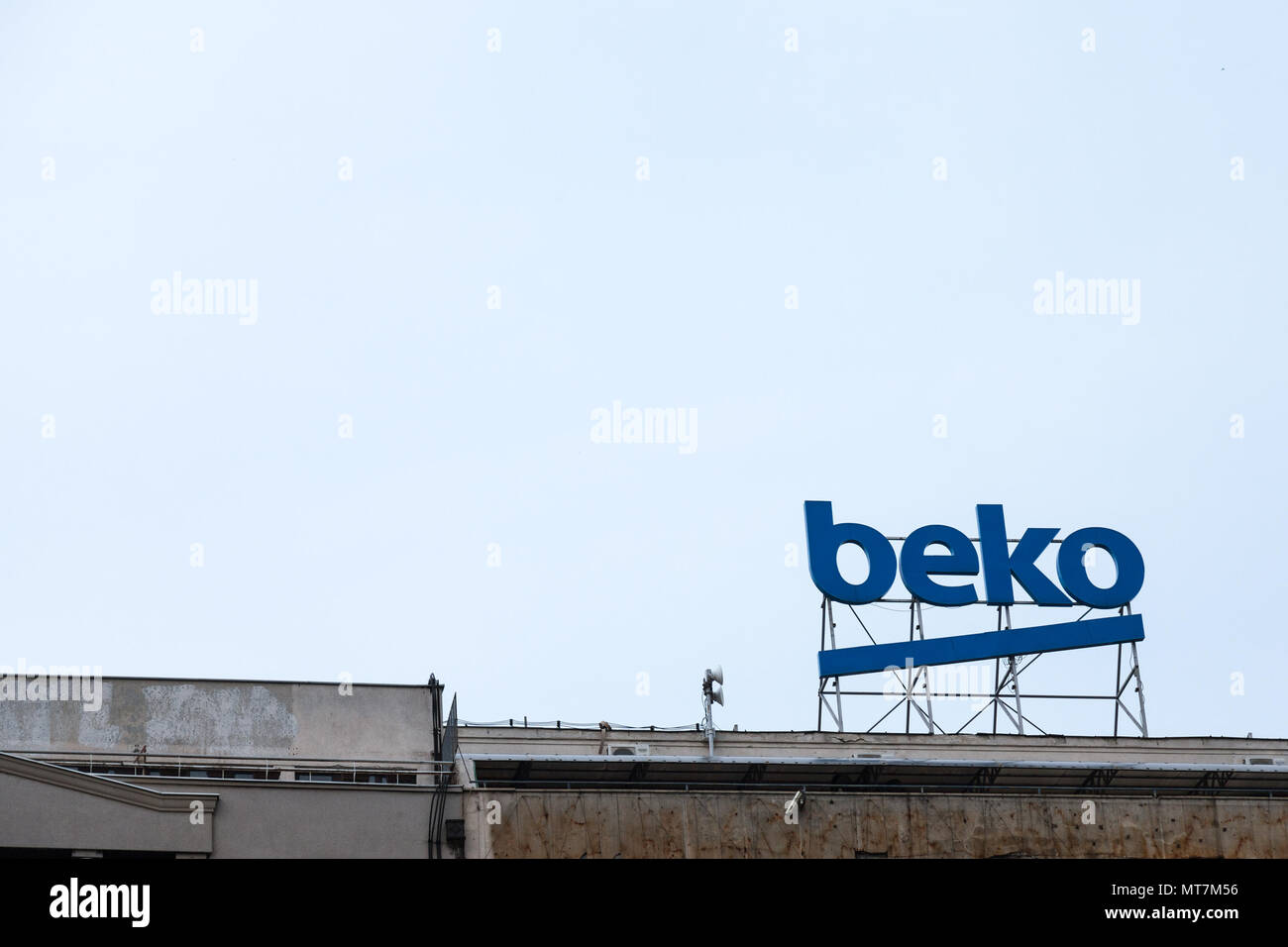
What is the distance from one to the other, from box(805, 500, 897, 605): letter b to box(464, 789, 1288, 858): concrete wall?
32.5ft

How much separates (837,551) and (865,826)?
38.8ft

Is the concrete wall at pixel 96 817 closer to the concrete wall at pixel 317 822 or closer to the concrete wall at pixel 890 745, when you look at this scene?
the concrete wall at pixel 317 822

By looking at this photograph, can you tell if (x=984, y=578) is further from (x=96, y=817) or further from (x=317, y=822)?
(x=96, y=817)

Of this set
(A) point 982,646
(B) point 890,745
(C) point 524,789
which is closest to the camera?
(C) point 524,789

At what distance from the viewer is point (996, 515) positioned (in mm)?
57000

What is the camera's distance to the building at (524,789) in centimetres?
4256

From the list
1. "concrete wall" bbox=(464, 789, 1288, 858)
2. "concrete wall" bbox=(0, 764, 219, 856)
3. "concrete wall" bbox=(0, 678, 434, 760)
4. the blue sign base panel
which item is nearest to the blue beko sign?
the blue sign base panel

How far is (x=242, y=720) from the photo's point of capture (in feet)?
160

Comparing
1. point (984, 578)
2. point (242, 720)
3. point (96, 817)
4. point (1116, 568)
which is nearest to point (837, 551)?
point (984, 578)

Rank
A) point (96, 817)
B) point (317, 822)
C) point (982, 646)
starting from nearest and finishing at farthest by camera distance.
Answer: point (96, 817)
point (317, 822)
point (982, 646)

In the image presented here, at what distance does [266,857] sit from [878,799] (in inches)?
601
